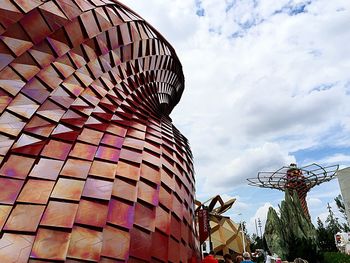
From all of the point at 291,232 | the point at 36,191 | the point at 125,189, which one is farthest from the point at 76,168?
the point at 291,232

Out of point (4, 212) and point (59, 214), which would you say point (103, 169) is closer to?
point (59, 214)

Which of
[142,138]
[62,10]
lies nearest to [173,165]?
[142,138]

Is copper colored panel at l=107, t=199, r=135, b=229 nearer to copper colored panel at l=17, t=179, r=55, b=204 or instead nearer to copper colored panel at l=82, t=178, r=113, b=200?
copper colored panel at l=82, t=178, r=113, b=200

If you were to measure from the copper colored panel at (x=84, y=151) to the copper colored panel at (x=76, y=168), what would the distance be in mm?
161

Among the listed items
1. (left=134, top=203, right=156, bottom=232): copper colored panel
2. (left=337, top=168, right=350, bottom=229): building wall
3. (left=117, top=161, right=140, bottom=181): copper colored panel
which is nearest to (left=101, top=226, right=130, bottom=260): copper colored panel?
(left=134, top=203, right=156, bottom=232): copper colored panel

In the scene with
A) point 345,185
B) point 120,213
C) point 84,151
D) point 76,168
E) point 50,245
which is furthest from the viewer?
point 345,185

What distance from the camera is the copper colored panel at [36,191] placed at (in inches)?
273

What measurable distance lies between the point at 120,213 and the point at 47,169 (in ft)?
5.93

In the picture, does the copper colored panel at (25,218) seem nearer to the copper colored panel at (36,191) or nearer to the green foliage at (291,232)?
the copper colored panel at (36,191)

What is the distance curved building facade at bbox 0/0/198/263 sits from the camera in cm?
686

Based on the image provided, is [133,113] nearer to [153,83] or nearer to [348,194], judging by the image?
[153,83]

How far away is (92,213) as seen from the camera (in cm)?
736

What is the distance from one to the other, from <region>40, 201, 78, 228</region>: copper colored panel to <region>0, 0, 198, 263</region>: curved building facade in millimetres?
19

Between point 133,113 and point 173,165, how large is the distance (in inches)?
81.8
